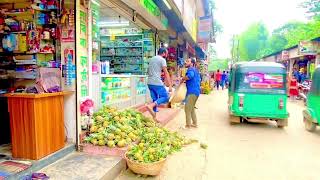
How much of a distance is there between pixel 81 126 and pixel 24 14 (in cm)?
215

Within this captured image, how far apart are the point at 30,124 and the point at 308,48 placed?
19865mm

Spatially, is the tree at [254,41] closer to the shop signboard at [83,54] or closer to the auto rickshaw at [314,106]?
the auto rickshaw at [314,106]

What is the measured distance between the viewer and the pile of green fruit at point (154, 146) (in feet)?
14.8

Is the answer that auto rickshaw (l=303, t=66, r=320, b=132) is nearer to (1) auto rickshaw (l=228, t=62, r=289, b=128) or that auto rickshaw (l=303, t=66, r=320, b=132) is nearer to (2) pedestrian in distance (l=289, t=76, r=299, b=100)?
(1) auto rickshaw (l=228, t=62, r=289, b=128)

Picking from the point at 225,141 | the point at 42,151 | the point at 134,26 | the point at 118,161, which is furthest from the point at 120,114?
the point at 134,26

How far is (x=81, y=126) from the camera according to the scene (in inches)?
204

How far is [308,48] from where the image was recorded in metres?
19.8

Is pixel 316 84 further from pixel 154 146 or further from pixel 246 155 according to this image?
pixel 154 146

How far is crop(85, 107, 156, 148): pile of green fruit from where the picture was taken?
5.11 m

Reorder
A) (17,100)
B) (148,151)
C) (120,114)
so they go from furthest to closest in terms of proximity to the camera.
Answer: (120,114)
(148,151)
(17,100)

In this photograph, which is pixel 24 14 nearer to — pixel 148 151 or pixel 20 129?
pixel 20 129

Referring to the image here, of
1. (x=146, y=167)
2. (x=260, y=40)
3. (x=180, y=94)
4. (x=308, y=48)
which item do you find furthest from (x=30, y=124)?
(x=260, y=40)

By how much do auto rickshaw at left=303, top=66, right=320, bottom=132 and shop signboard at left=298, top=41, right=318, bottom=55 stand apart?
1259 cm

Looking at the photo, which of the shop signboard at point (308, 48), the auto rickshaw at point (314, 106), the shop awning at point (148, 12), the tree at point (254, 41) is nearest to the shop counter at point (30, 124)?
the shop awning at point (148, 12)
